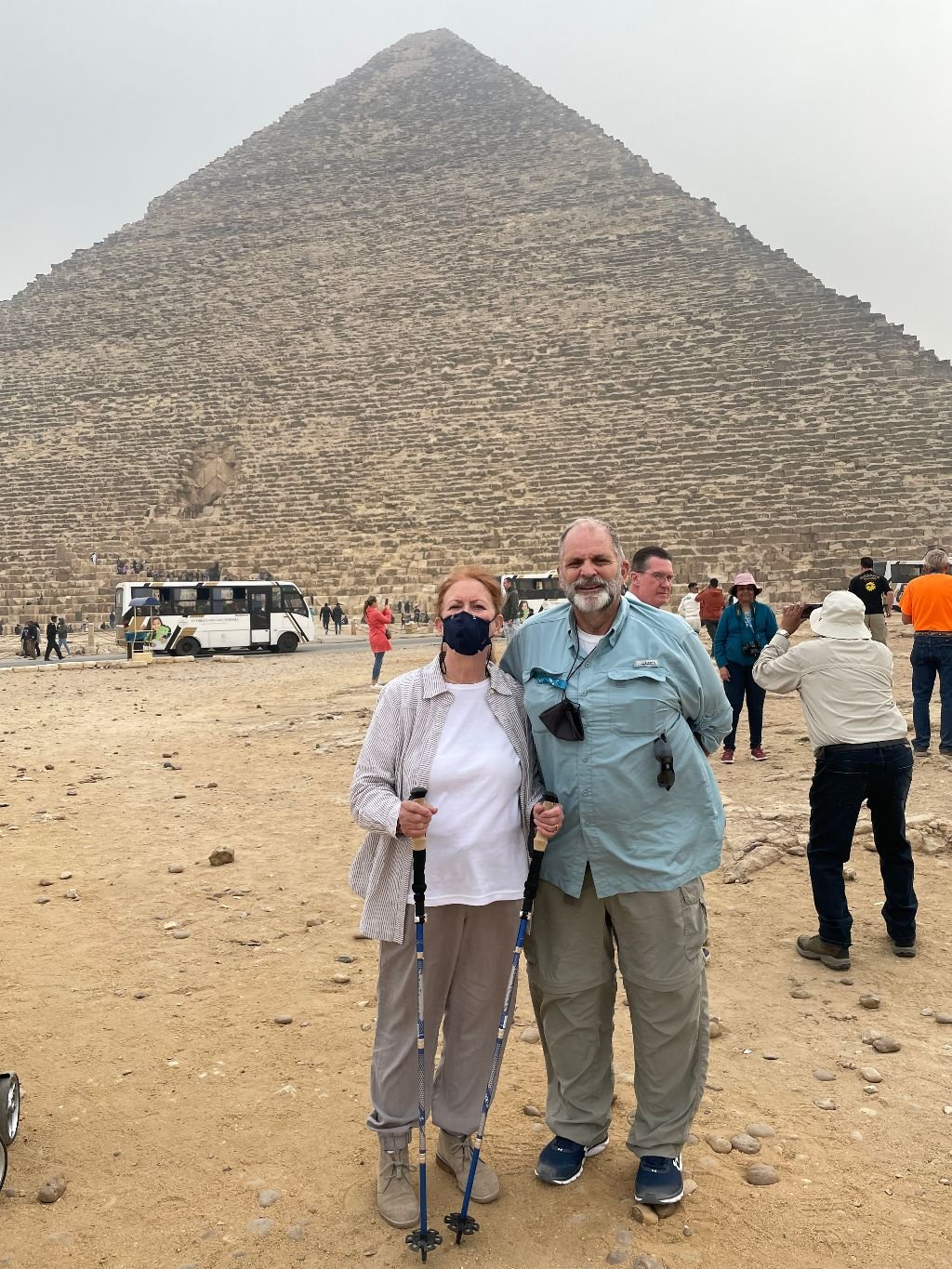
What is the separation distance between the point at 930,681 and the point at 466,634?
567cm

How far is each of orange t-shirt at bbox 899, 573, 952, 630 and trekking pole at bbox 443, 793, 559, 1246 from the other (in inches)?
210

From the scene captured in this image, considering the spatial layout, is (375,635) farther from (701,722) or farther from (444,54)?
(444,54)

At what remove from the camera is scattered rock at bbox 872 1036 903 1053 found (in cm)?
298

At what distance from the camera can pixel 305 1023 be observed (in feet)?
10.5

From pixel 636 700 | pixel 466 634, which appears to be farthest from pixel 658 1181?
pixel 466 634

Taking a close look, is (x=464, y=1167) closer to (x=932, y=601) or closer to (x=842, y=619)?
(x=842, y=619)

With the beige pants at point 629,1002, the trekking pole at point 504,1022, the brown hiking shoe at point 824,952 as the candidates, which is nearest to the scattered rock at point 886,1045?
the brown hiking shoe at point 824,952

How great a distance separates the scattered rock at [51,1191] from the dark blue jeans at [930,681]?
6194 mm

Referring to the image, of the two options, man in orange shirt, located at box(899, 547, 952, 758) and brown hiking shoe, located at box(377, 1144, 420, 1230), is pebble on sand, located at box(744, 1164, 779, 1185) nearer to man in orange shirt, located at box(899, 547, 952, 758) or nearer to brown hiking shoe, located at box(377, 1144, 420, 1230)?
brown hiking shoe, located at box(377, 1144, 420, 1230)

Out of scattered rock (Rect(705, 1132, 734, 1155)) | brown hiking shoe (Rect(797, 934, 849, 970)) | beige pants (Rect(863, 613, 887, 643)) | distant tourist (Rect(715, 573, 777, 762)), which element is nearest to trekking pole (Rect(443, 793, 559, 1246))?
scattered rock (Rect(705, 1132, 734, 1155))

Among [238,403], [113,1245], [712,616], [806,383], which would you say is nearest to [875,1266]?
[113,1245]

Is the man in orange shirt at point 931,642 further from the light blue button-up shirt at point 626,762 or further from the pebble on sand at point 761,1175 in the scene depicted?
the pebble on sand at point 761,1175

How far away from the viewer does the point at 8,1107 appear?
7.91 feet

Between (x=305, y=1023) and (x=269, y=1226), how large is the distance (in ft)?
3.19
